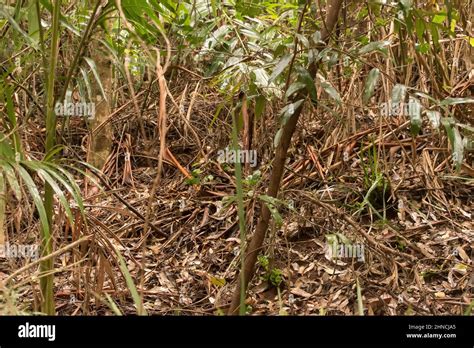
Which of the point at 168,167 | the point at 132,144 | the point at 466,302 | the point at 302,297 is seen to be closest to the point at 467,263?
the point at 466,302

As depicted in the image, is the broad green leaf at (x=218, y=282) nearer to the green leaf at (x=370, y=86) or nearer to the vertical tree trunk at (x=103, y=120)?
the vertical tree trunk at (x=103, y=120)

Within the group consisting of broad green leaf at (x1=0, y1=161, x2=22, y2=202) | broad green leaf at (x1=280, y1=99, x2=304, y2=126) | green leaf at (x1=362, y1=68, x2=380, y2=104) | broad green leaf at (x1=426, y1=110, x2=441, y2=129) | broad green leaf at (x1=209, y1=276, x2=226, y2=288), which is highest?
green leaf at (x1=362, y1=68, x2=380, y2=104)

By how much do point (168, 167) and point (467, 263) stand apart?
1.57 metres

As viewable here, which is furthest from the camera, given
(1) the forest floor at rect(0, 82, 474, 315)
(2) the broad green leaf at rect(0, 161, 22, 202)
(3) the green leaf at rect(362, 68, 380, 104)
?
(1) the forest floor at rect(0, 82, 474, 315)

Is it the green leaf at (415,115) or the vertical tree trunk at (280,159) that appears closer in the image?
the green leaf at (415,115)

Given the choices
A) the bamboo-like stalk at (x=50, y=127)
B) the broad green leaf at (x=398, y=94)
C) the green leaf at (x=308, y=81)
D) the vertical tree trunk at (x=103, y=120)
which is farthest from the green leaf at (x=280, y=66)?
the vertical tree trunk at (x=103, y=120)

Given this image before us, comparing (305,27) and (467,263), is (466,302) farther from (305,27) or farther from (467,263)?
(305,27)

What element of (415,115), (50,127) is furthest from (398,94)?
(50,127)

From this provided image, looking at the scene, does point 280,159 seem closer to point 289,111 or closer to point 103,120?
point 289,111

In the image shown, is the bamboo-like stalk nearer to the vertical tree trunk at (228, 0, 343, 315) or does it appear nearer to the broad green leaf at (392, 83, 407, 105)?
the vertical tree trunk at (228, 0, 343, 315)

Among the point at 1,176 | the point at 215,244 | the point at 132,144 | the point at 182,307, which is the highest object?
the point at 132,144

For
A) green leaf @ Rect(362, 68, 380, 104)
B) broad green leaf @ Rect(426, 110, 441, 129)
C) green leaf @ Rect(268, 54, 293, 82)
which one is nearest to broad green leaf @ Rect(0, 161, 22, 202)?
green leaf @ Rect(268, 54, 293, 82)

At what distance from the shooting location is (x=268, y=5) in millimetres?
2410

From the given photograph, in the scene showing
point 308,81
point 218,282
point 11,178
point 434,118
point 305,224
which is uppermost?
point 308,81
